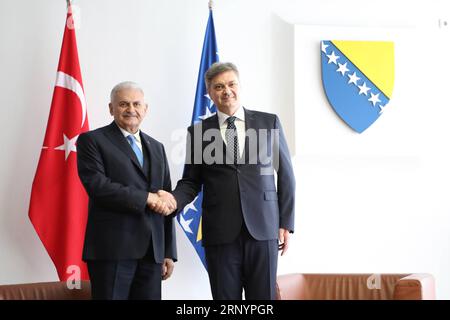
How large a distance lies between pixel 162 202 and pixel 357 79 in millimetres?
2020

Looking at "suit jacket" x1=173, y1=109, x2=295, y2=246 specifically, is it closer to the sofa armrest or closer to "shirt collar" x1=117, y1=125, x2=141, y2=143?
"shirt collar" x1=117, y1=125, x2=141, y2=143

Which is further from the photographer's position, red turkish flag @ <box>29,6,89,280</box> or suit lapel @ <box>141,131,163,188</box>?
red turkish flag @ <box>29,6,89,280</box>

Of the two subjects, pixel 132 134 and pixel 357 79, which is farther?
pixel 357 79

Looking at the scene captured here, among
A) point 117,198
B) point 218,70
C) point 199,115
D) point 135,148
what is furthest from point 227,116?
point 199,115

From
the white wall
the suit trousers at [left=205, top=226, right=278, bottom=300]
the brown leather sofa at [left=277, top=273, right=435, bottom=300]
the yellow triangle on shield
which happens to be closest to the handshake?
the suit trousers at [left=205, top=226, right=278, bottom=300]

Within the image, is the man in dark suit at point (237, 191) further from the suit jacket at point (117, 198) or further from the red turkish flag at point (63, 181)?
the red turkish flag at point (63, 181)

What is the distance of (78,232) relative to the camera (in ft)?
12.4

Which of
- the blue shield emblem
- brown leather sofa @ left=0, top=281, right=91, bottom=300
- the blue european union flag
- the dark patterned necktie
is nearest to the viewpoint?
the dark patterned necktie

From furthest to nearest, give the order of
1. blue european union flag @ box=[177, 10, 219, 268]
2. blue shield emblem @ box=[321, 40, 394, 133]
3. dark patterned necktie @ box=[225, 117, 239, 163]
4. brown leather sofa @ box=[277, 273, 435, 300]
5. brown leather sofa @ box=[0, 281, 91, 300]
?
blue shield emblem @ box=[321, 40, 394, 133], blue european union flag @ box=[177, 10, 219, 268], brown leather sofa @ box=[277, 273, 435, 300], brown leather sofa @ box=[0, 281, 91, 300], dark patterned necktie @ box=[225, 117, 239, 163]

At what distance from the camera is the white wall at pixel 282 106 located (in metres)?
4.04

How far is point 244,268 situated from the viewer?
2795 millimetres

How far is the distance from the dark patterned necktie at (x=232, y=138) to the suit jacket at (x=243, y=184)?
0.03 metres

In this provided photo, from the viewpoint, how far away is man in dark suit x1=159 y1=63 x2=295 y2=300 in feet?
9.11

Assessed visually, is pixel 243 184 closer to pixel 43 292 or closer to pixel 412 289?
pixel 412 289
